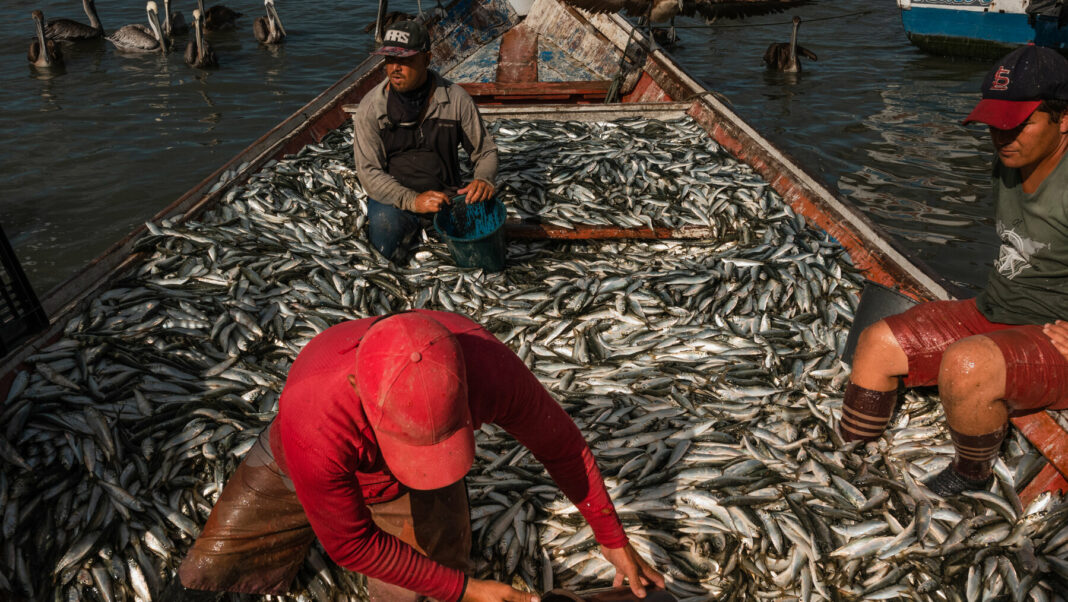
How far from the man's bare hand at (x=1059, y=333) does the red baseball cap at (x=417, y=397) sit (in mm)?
3155

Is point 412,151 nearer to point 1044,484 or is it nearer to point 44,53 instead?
point 1044,484

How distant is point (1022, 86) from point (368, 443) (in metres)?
3.40

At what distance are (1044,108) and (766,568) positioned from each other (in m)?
2.68

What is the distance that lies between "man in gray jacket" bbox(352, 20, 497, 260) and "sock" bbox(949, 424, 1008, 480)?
12.7 feet

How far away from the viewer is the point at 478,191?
568cm

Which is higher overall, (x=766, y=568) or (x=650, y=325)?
(x=650, y=325)

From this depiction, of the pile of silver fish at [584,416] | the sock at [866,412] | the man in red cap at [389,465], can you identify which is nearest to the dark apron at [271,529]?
the man in red cap at [389,465]

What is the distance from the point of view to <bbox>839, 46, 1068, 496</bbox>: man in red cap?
10.6ft

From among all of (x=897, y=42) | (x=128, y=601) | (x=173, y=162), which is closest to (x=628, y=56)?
(x=173, y=162)

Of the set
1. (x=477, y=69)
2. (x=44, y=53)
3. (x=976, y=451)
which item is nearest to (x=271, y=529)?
(x=976, y=451)

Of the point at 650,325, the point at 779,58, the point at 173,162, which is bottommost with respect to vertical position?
the point at 173,162

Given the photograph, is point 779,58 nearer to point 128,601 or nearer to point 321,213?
point 321,213

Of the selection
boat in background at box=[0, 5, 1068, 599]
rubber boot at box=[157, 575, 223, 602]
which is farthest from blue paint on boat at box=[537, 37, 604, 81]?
rubber boot at box=[157, 575, 223, 602]

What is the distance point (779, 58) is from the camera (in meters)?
16.6
